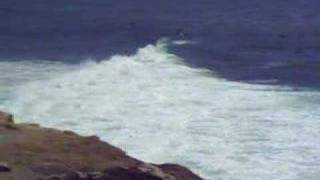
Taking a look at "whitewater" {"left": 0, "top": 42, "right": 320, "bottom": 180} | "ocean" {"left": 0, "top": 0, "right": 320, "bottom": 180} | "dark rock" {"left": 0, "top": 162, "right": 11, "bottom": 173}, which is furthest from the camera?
"ocean" {"left": 0, "top": 0, "right": 320, "bottom": 180}

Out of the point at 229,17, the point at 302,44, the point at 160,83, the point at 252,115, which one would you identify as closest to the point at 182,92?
the point at 160,83

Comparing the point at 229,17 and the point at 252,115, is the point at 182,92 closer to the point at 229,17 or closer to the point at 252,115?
the point at 252,115

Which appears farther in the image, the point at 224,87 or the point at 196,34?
the point at 196,34

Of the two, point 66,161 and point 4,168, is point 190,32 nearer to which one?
point 66,161

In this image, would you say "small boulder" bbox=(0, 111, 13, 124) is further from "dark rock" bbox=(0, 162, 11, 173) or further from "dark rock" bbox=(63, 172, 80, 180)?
"dark rock" bbox=(63, 172, 80, 180)

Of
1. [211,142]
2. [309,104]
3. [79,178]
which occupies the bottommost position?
[79,178]

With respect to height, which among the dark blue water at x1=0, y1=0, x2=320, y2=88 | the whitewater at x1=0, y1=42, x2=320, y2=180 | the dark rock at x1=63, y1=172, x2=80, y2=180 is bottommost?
the dark rock at x1=63, y1=172, x2=80, y2=180

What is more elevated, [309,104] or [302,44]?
[302,44]

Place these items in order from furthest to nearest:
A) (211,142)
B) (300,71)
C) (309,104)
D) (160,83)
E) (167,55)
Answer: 1. (167,55)
2. (300,71)
3. (160,83)
4. (309,104)
5. (211,142)

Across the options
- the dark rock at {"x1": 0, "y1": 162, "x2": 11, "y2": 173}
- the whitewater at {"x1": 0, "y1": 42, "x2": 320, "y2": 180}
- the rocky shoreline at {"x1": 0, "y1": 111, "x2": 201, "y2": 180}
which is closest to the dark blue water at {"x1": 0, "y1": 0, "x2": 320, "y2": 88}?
the whitewater at {"x1": 0, "y1": 42, "x2": 320, "y2": 180}
